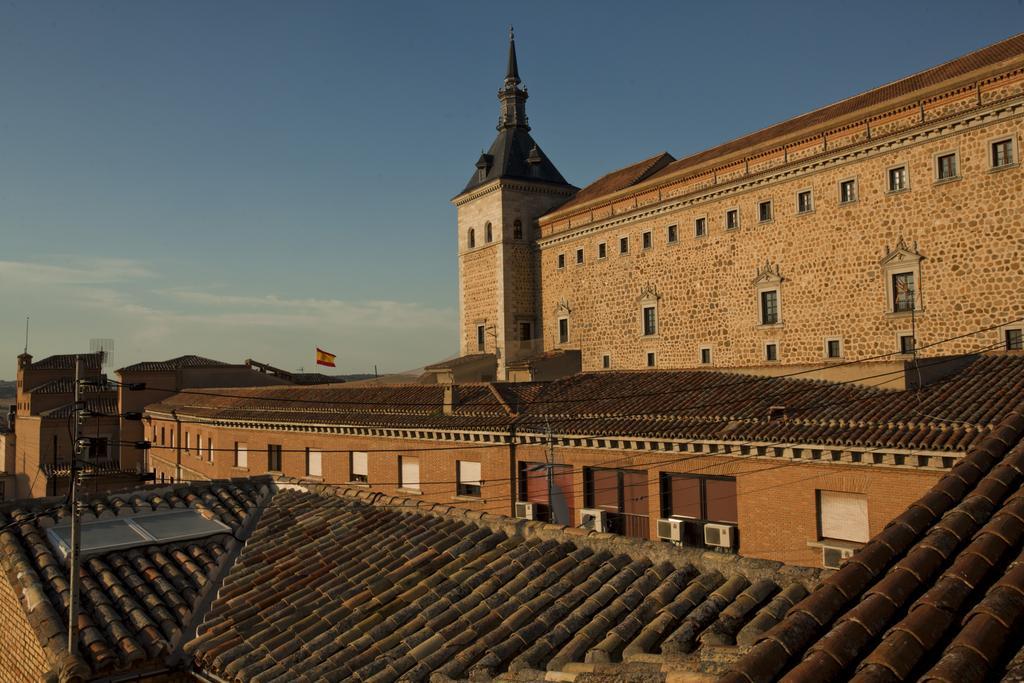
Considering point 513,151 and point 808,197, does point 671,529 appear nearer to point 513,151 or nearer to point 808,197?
point 808,197

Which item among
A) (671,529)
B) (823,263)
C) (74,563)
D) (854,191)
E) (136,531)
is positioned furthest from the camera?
(823,263)

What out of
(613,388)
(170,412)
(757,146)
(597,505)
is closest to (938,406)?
(597,505)

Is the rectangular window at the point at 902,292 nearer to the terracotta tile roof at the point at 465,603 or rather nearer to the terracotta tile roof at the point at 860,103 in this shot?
the terracotta tile roof at the point at 860,103

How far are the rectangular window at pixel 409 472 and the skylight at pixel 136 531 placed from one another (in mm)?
11985

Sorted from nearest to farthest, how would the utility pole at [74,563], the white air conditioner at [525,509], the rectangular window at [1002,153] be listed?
the utility pole at [74,563]
the white air conditioner at [525,509]
the rectangular window at [1002,153]

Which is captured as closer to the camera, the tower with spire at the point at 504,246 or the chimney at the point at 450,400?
the chimney at the point at 450,400

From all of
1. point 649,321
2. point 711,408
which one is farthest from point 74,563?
point 649,321

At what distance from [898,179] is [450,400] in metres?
16.4

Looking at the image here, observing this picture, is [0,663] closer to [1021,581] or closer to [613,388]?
[1021,581]

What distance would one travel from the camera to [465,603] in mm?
6312

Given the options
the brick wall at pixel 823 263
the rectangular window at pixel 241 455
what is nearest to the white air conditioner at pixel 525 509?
the brick wall at pixel 823 263

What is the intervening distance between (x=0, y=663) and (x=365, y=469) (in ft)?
51.0

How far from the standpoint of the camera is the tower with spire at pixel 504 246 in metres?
38.6

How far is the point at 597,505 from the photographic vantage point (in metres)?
17.6
